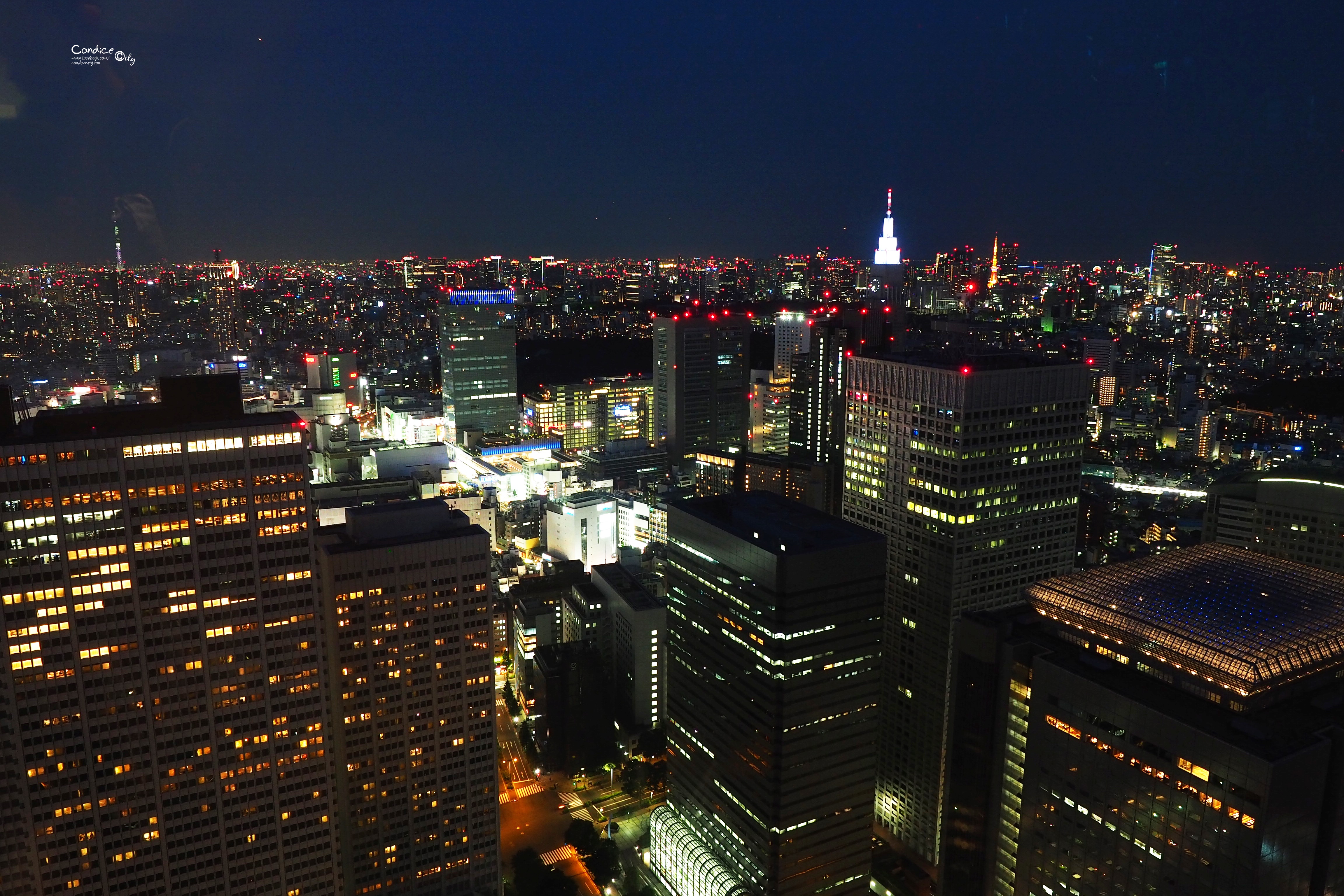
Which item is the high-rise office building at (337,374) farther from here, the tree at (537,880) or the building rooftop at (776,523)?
the building rooftop at (776,523)

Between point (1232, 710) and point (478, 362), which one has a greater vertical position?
point (478, 362)

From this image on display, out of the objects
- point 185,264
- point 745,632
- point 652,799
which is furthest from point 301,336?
point 745,632

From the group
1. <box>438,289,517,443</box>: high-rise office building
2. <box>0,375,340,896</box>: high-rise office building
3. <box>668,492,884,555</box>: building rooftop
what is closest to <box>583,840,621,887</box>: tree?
<box>0,375,340,896</box>: high-rise office building

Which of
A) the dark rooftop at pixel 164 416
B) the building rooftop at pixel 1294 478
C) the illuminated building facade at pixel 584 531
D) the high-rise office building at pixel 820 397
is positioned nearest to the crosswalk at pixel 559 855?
the dark rooftop at pixel 164 416

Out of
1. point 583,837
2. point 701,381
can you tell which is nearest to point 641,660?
point 583,837

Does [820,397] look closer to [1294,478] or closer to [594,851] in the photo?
[1294,478]

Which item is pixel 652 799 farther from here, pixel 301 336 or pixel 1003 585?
pixel 301 336
